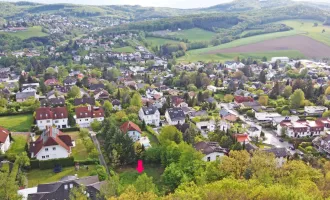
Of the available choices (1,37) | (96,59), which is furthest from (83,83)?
(1,37)

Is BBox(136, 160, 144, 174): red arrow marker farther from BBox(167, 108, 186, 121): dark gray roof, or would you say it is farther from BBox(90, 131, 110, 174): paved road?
BBox(167, 108, 186, 121): dark gray roof

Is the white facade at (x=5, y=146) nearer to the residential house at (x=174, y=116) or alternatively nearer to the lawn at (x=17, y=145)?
the lawn at (x=17, y=145)

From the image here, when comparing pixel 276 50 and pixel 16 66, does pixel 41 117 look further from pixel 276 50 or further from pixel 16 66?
pixel 276 50

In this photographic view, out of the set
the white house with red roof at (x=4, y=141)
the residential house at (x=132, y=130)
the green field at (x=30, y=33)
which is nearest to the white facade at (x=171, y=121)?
the residential house at (x=132, y=130)

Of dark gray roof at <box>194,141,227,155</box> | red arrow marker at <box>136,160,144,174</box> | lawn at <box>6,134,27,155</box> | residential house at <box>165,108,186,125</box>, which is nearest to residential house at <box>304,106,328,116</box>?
residential house at <box>165,108,186,125</box>

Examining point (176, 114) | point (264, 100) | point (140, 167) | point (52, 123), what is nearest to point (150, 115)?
point (176, 114)
